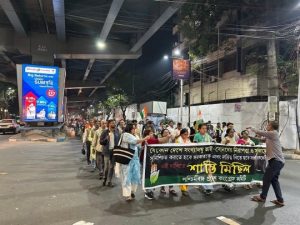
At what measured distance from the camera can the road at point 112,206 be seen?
6000 mm

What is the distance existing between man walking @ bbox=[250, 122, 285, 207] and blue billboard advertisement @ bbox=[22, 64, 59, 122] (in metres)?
21.3

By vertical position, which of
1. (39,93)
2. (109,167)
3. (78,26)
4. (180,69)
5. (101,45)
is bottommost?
(109,167)

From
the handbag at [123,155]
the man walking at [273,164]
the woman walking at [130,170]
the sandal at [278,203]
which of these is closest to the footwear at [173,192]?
the woman walking at [130,170]

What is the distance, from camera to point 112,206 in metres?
6.90

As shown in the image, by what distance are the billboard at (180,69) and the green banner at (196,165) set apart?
1749 cm

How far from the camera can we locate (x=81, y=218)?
6051 millimetres

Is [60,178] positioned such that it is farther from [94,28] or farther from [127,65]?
[127,65]

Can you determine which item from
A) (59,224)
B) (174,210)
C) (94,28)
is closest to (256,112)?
(94,28)

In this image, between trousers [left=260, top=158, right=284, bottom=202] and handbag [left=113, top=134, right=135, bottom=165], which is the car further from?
trousers [left=260, top=158, right=284, bottom=202]

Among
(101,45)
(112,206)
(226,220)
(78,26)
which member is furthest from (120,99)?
(226,220)

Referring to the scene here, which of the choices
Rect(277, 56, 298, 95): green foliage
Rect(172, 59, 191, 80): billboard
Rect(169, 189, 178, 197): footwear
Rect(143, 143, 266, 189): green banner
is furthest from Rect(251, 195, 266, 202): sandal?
Rect(172, 59, 191, 80): billboard

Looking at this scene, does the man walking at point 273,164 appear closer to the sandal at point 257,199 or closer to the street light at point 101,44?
the sandal at point 257,199

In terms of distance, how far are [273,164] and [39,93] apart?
71.2ft

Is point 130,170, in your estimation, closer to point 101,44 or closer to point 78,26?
point 78,26
